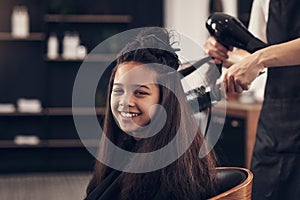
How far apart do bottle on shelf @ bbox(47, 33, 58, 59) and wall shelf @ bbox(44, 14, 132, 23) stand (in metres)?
0.19

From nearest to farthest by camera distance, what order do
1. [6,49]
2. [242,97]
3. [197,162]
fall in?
1. [197,162]
2. [242,97]
3. [6,49]

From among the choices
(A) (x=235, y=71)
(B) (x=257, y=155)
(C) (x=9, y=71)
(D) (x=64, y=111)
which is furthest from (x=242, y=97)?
(A) (x=235, y=71)

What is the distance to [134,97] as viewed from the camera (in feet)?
4.93

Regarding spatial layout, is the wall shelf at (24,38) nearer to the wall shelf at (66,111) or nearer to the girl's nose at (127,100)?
the wall shelf at (66,111)

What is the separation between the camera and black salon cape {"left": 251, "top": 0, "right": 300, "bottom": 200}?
1769mm

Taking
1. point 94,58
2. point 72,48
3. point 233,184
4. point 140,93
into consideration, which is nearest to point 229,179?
point 233,184

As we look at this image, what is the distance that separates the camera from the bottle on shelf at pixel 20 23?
6605 millimetres

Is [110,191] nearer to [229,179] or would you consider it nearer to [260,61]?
[229,179]

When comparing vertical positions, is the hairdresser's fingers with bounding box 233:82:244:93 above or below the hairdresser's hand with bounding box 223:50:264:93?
below

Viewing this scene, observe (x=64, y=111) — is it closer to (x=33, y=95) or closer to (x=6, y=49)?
(x=33, y=95)

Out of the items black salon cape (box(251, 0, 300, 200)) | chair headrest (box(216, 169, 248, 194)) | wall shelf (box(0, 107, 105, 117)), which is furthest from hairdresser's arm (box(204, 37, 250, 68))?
wall shelf (box(0, 107, 105, 117))

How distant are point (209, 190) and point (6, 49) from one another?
222 inches

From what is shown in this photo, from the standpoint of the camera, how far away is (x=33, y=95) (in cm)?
688

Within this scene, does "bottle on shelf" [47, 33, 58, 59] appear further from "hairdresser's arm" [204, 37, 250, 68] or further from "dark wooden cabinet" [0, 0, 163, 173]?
"hairdresser's arm" [204, 37, 250, 68]
